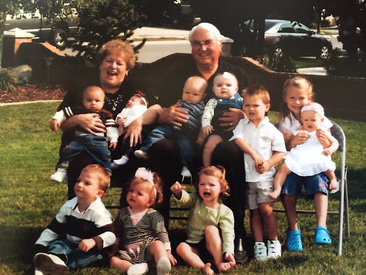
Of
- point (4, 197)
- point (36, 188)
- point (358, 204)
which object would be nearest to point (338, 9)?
point (358, 204)

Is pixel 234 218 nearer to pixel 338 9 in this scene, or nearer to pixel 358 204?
pixel 358 204

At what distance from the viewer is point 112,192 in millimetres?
4379

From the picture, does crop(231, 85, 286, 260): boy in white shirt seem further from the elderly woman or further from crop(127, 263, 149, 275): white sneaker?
the elderly woman

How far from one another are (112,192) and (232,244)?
163 cm

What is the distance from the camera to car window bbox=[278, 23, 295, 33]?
12.4 feet

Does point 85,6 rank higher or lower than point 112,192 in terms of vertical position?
higher

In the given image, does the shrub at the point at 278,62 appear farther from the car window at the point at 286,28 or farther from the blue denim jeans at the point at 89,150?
the blue denim jeans at the point at 89,150

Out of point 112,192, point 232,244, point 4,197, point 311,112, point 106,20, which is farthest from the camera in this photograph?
point 112,192

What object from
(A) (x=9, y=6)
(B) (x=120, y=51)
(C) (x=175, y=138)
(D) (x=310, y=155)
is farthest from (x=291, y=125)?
(A) (x=9, y=6)

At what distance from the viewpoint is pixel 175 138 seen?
3.46m

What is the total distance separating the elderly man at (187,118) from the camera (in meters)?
3.25

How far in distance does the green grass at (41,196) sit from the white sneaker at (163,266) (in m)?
0.17

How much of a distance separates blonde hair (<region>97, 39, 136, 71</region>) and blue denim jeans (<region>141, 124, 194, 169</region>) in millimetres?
608

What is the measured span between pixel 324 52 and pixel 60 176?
254 centimetres
